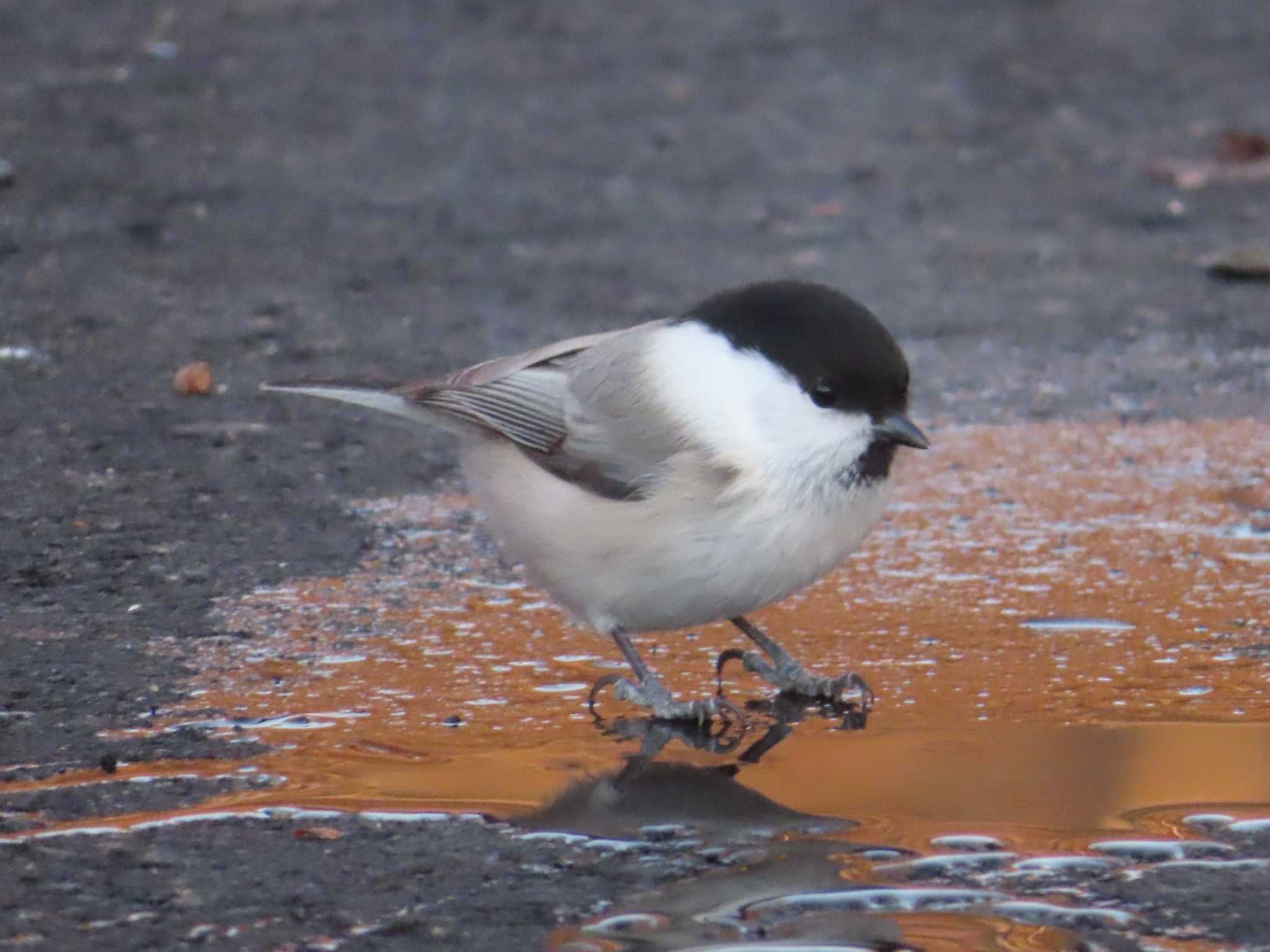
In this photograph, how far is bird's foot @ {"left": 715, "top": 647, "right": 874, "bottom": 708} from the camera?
375 cm

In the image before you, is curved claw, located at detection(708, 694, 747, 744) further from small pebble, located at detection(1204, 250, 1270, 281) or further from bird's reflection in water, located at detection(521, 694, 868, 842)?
small pebble, located at detection(1204, 250, 1270, 281)

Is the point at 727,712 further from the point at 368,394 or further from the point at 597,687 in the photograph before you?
the point at 368,394

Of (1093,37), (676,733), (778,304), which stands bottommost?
(676,733)

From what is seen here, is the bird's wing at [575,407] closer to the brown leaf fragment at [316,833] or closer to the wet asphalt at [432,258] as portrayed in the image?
the wet asphalt at [432,258]

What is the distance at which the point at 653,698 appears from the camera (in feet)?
12.1

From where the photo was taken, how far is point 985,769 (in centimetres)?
338

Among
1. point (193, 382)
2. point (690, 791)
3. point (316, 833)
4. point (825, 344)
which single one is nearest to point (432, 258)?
point (193, 382)

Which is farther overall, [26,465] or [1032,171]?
[1032,171]

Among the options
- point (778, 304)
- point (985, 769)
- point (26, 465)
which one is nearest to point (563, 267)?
point (26, 465)

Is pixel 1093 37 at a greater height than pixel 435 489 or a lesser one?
greater

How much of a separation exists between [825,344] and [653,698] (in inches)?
29.8

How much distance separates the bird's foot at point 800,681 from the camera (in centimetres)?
375

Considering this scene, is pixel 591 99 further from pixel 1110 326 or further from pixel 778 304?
pixel 778 304

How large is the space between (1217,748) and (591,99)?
5866 millimetres
